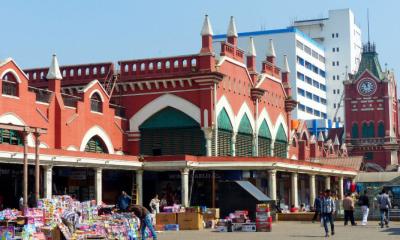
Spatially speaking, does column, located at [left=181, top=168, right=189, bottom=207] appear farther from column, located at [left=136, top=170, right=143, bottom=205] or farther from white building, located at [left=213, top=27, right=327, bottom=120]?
white building, located at [left=213, top=27, right=327, bottom=120]

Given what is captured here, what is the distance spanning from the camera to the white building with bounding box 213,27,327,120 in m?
110

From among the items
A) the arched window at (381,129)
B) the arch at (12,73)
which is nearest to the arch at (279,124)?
the arch at (12,73)

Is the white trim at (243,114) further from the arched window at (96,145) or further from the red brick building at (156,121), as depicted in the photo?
the arched window at (96,145)

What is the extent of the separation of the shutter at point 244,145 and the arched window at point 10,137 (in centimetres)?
1627

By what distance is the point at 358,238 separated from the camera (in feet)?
75.9

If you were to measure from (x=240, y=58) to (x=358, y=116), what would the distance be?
148 ft

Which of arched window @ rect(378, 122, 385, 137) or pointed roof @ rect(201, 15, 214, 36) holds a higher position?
pointed roof @ rect(201, 15, 214, 36)

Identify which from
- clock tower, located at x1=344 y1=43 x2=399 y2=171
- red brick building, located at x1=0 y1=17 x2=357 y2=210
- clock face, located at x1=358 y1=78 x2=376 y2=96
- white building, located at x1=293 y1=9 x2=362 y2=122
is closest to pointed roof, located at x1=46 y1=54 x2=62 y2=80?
red brick building, located at x1=0 y1=17 x2=357 y2=210

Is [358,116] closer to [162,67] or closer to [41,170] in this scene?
[162,67]

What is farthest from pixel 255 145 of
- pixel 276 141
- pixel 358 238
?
pixel 358 238

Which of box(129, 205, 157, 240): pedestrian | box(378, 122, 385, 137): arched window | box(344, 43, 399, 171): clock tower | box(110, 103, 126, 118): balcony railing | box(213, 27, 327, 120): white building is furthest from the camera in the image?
box(213, 27, 327, 120): white building

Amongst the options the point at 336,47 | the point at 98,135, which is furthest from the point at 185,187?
the point at 336,47

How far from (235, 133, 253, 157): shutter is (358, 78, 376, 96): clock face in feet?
146

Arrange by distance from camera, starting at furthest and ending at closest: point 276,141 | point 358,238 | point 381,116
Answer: point 381,116 → point 276,141 → point 358,238
